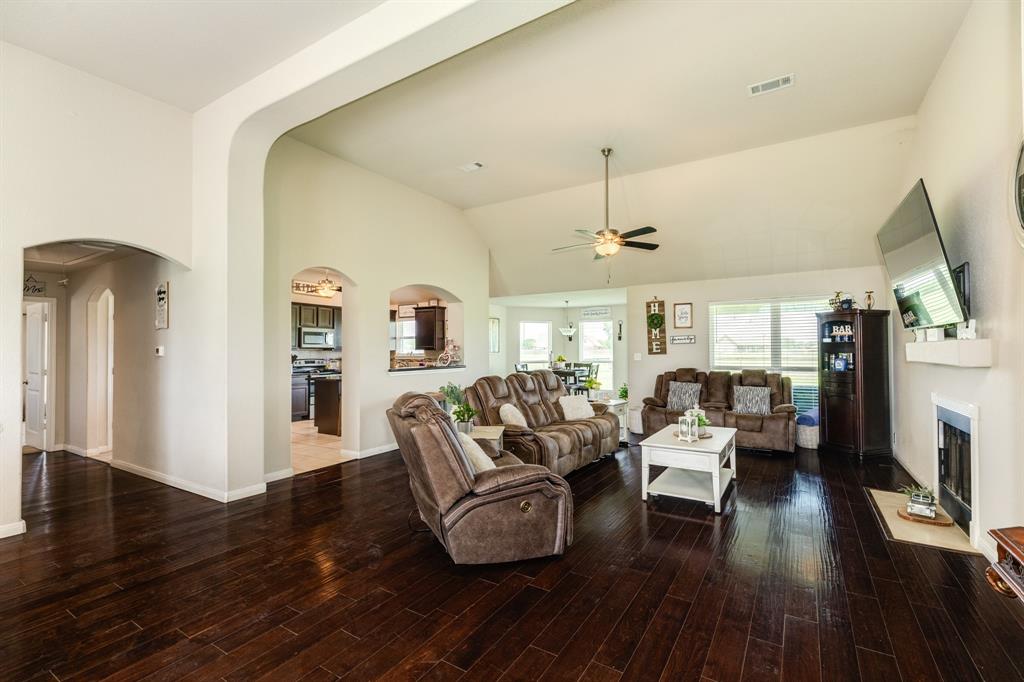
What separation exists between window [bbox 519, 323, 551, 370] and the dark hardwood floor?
8.96m

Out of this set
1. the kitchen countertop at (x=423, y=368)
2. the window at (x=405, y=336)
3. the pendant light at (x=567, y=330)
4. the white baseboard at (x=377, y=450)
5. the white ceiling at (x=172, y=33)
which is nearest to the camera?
the white ceiling at (x=172, y=33)

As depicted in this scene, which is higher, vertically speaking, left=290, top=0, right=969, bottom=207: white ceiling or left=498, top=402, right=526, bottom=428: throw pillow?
left=290, top=0, right=969, bottom=207: white ceiling

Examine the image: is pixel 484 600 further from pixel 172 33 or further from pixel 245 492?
pixel 172 33

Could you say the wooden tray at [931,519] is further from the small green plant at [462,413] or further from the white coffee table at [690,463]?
the small green plant at [462,413]

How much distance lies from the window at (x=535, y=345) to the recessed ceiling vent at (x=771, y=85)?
29.7ft

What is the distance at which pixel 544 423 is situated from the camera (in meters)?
A: 5.54

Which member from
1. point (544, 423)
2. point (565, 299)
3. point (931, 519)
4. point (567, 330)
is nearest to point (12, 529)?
point (544, 423)

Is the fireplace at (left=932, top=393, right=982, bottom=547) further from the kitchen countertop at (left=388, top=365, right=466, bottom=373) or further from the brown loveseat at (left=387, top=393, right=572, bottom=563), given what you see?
the kitchen countertop at (left=388, top=365, right=466, bottom=373)

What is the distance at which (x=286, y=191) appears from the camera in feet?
16.7

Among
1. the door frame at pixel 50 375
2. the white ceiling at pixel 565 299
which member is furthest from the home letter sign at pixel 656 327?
the door frame at pixel 50 375

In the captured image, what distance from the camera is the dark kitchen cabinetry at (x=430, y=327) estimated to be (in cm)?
948

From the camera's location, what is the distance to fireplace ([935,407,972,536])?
3.35m

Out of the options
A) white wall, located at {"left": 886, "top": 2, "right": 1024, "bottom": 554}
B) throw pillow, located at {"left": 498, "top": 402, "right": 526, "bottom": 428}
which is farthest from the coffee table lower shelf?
white wall, located at {"left": 886, "top": 2, "right": 1024, "bottom": 554}

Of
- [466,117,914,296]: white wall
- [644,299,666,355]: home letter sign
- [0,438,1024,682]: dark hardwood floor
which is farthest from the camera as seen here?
[644,299,666,355]: home letter sign
